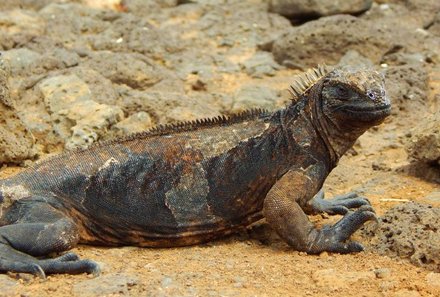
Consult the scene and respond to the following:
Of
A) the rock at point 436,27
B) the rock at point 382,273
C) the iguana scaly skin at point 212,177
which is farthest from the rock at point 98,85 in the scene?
the rock at point 436,27

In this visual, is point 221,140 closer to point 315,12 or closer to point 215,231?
point 215,231

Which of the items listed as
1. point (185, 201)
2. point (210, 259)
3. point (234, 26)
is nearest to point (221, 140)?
point (185, 201)

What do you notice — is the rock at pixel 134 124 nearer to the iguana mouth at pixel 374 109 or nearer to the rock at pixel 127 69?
the rock at pixel 127 69

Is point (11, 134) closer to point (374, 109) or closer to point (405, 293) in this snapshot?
point (374, 109)

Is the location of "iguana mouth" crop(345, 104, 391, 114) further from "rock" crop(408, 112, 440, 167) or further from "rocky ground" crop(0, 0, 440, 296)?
"rock" crop(408, 112, 440, 167)

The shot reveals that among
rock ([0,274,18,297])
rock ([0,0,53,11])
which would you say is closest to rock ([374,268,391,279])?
rock ([0,274,18,297])

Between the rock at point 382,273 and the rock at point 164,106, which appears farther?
the rock at point 164,106

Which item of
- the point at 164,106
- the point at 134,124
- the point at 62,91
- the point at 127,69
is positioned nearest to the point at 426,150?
the point at 164,106
